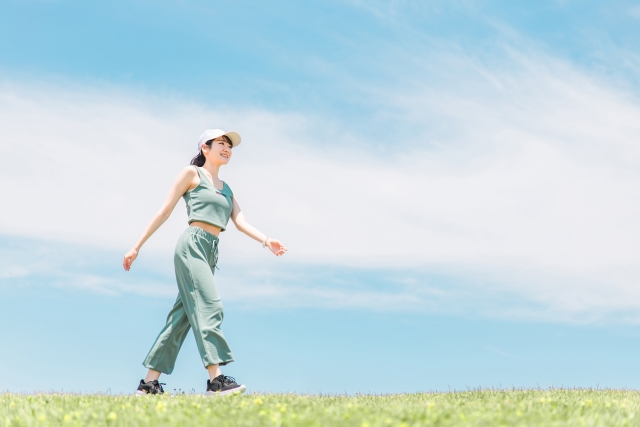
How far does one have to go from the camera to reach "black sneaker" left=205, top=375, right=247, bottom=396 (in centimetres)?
887

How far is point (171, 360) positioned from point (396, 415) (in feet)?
13.8

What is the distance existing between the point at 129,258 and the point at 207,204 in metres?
1.29

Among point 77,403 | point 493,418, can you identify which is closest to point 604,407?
point 493,418

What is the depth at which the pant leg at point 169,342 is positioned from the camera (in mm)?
9695

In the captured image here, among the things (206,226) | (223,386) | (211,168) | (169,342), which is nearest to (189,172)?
(211,168)

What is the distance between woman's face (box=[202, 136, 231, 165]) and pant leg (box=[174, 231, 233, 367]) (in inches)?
46.0

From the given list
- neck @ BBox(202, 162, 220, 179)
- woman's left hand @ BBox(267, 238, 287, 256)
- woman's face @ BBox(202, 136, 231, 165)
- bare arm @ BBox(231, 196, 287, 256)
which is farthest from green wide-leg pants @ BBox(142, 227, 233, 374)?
woman's face @ BBox(202, 136, 231, 165)

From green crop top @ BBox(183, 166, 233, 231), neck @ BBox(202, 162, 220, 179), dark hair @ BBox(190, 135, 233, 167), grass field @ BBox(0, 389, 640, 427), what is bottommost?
grass field @ BBox(0, 389, 640, 427)

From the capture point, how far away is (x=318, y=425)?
595cm

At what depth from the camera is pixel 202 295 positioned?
30.4ft

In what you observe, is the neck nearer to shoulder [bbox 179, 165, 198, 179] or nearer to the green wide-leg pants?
shoulder [bbox 179, 165, 198, 179]

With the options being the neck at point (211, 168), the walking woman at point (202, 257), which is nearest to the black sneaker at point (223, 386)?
the walking woman at point (202, 257)

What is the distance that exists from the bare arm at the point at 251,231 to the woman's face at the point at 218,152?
60cm

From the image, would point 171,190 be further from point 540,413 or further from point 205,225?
point 540,413
